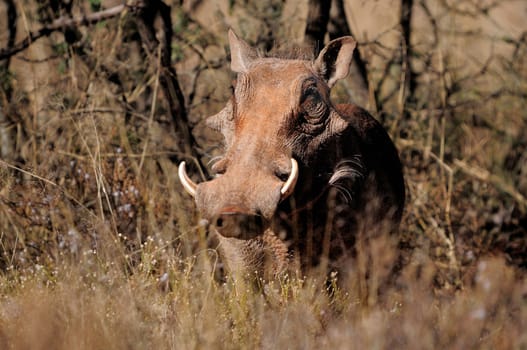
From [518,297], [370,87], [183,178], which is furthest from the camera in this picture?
[370,87]

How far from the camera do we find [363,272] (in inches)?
162

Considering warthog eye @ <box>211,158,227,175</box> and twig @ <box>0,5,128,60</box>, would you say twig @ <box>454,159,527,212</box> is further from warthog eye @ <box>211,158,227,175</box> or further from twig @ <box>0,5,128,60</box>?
warthog eye @ <box>211,158,227,175</box>

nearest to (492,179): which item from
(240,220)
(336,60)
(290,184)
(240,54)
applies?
(336,60)

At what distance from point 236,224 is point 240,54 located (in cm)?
147

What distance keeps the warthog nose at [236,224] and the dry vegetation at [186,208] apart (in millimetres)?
252

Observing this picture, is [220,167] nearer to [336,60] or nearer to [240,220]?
[240,220]

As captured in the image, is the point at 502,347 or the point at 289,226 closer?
the point at 502,347

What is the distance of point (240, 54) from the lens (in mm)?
4707

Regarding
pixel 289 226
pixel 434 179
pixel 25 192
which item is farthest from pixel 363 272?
pixel 434 179

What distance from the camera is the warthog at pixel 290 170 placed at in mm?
3660

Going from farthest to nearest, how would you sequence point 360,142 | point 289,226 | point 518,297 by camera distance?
point 360,142
point 289,226
point 518,297

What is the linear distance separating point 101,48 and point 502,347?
371 centimetres

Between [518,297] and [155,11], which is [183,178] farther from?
[155,11]

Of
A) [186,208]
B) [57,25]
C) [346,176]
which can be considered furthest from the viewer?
[57,25]
